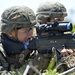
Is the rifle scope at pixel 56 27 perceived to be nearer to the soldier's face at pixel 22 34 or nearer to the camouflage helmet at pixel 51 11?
the soldier's face at pixel 22 34

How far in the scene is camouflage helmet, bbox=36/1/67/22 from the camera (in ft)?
24.4

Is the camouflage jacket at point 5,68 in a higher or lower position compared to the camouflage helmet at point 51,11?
lower

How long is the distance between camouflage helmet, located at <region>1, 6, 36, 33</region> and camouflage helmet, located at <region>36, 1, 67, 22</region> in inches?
75.1

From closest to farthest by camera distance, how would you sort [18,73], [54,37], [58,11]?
1. [18,73]
2. [54,37]
3. [58,11]

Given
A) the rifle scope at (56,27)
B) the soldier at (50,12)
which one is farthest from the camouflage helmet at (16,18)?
the soldier at (50,12)

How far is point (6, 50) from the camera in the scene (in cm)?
531

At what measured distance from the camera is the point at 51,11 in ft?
24.8

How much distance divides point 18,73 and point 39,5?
3.37 m

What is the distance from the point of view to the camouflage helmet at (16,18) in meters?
5.42

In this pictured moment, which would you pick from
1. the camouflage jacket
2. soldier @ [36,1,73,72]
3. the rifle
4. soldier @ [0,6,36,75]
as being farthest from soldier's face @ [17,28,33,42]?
soldier @ [36,1,73,72]

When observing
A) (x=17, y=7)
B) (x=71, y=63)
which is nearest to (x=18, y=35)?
(x=17, y=7)

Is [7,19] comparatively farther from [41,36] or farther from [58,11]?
[58,11]

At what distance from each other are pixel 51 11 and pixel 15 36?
2.35 metres

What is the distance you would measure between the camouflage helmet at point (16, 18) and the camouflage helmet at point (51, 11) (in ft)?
6.26
